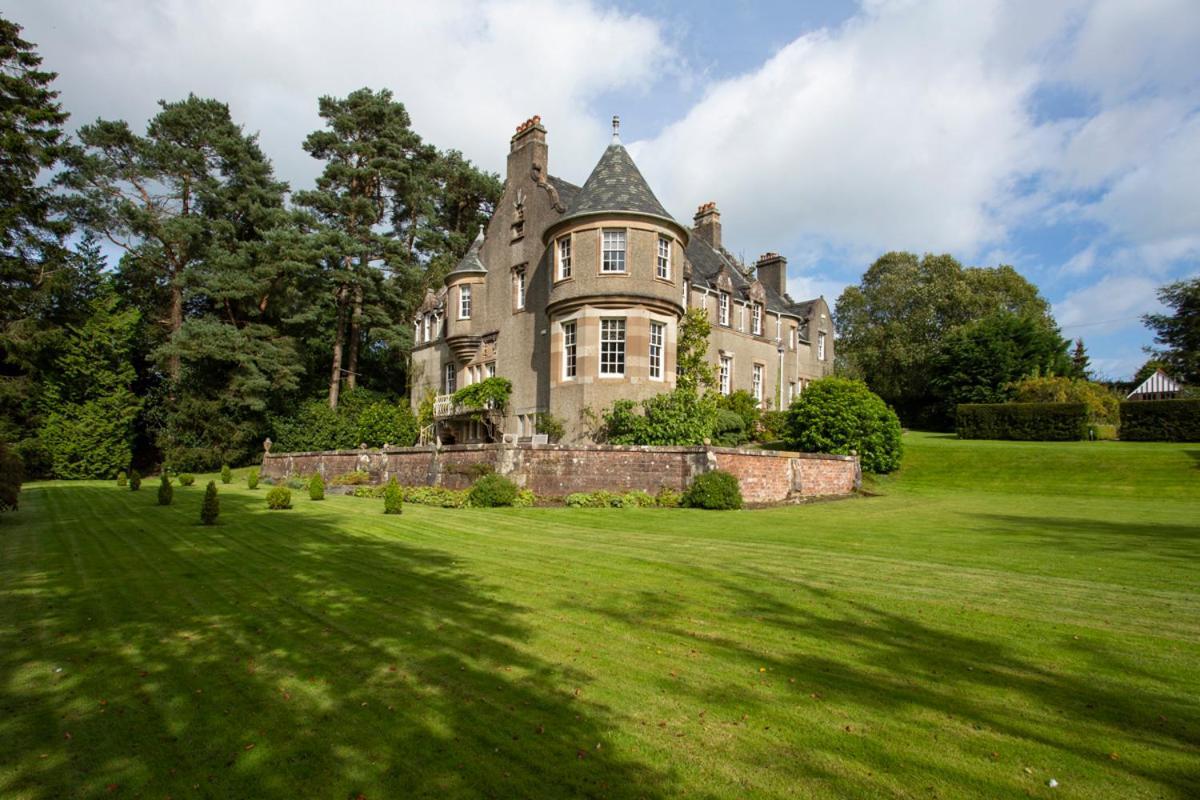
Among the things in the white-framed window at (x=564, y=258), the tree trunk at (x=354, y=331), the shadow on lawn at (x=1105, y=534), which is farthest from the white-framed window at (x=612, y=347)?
the tree trunk at (x=354, y=331)

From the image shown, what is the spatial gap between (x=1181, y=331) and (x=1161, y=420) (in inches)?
1330

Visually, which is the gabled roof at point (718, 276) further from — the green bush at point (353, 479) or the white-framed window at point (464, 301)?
the green bush at point (353, 479)

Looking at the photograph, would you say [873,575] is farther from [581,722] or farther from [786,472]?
[786,472]

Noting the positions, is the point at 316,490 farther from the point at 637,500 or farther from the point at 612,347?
the point at 612,347

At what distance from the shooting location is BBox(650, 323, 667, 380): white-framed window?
25359mm

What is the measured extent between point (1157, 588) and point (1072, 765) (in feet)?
19.2

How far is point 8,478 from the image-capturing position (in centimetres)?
1561

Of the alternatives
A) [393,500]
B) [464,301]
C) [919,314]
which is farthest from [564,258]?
[919,314]

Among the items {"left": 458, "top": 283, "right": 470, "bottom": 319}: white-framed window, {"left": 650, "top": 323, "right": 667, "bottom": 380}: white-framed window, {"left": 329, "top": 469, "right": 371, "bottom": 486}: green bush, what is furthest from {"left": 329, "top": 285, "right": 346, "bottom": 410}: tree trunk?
{"left": 650, "top": 323, "right": 667, "bottom": 380}: white-framed window

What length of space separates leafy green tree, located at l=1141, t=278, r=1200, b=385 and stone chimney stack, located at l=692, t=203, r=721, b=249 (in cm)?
3962

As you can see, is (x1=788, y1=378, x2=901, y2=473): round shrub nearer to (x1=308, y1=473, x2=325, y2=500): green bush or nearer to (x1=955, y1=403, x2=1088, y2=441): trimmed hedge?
(x1=955, y1=403, x2=1088, y2=441): trimmed hedge

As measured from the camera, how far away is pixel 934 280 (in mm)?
55156

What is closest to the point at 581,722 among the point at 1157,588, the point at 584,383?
the point at 1157,588

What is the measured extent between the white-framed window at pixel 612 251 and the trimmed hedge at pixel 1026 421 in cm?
2396
